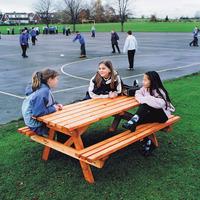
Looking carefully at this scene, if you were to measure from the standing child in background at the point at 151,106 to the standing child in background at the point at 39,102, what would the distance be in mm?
1284

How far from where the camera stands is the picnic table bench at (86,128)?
479 cm

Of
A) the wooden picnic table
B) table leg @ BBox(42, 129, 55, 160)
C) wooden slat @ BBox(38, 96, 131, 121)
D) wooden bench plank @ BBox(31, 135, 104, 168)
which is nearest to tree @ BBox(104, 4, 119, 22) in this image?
wooden slat @ BBox(38, 96, 131, 121)

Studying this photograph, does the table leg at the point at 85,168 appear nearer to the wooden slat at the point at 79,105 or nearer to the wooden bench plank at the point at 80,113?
the wooden bench plank at the point at 80,113

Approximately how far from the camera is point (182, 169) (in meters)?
5.33

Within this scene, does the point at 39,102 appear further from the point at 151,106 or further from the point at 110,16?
the point at 110,16

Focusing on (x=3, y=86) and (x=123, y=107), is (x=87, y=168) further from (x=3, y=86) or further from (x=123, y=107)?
(x=3, y=86)

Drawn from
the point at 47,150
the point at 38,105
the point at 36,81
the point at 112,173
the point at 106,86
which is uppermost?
the point at 36,81

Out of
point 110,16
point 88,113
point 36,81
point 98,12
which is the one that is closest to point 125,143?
point 88,113

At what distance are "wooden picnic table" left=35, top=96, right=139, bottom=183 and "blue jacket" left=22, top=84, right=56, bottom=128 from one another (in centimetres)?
10

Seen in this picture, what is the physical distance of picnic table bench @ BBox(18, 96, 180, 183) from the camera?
4787 millimetres

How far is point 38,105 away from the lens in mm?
5301

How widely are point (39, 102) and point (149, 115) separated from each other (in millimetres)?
1806

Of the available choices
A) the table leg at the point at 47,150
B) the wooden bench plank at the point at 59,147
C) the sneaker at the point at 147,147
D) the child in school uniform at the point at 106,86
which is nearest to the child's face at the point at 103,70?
the child in school uniform at the point at 106,86

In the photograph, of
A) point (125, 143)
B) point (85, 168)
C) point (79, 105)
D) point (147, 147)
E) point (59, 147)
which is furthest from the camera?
point (79, 105)
